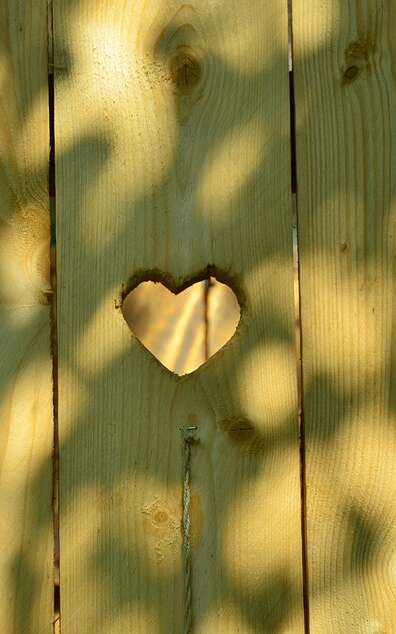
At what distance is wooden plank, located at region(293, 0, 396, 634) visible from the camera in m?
1.47

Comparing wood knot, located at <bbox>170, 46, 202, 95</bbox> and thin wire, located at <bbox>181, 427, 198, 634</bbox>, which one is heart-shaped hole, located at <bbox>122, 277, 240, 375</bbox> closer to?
thin wire, located at <bbox>181, 427, 198, 634</bbox>

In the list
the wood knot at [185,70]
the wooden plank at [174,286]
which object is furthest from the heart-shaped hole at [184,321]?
Result: the wood knot at [185,70]

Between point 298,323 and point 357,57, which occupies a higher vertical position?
point 357,57

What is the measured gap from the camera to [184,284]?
150cm

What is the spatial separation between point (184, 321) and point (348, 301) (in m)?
0.70

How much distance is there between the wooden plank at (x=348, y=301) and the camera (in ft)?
4.83

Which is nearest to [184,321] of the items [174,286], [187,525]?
[174,286]

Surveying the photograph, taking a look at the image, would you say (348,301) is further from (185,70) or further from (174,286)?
(185,70)

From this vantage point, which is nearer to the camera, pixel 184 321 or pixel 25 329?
pixel 25 329

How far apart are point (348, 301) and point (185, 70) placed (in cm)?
49

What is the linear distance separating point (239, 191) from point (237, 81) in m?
0.19

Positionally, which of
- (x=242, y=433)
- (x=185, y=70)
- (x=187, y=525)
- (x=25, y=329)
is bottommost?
(x=187, y=525)

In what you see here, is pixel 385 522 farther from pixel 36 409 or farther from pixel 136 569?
pixel 36 409

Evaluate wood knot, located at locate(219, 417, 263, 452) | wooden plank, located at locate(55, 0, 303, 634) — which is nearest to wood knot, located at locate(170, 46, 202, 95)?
wooden plank, located at locate(55, 0, 303, 634)
